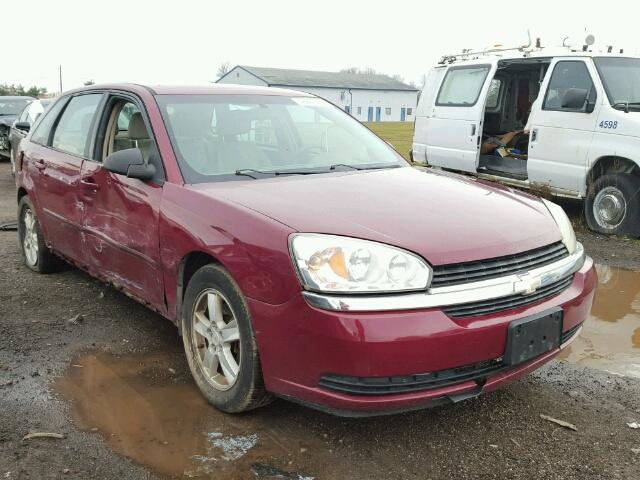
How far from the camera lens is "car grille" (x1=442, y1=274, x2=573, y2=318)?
99.5 inches

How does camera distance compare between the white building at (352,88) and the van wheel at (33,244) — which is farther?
the white building at (352,88)

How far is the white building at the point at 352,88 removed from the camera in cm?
6181

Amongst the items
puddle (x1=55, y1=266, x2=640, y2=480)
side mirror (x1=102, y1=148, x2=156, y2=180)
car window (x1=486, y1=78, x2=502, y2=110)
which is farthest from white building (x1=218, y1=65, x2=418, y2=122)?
puddle (x1=55, y1=266, x2=640, y2=480)

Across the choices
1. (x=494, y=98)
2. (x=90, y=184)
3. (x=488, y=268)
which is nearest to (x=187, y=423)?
(x=488, y=268)

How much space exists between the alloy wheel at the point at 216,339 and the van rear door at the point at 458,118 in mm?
6367

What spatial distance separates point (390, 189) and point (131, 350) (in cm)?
191

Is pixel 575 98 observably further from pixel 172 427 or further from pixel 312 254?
pixel 172 427

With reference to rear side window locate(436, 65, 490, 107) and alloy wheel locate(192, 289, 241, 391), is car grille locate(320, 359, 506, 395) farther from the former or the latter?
rear side window locate(436, 65, 490, 107)

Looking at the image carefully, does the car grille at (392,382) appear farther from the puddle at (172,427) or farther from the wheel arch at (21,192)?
the wheel arch at (21,192)

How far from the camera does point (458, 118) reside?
29.4ft

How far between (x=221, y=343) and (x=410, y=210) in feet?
3.64

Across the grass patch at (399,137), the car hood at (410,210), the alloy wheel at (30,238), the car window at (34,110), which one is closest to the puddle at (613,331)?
the car hood at (410,210)

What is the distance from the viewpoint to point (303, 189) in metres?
3.20

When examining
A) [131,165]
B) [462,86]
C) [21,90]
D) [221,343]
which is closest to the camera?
[221,343]
